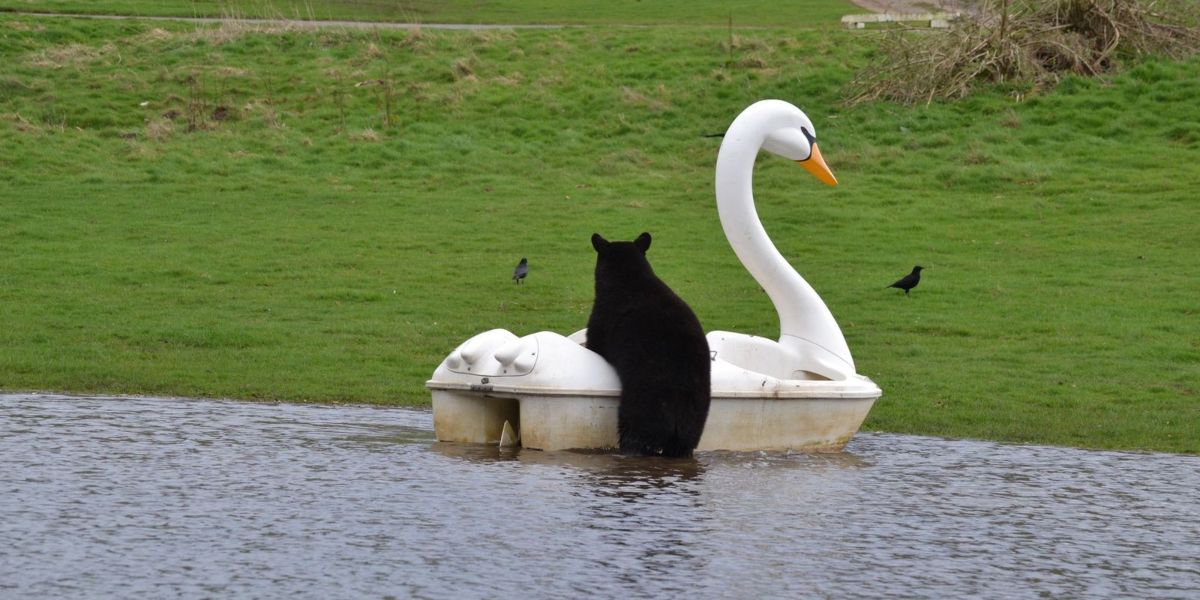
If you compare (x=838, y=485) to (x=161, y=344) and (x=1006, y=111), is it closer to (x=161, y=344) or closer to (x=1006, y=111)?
(x=161, y=344)

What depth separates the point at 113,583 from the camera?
7953mm

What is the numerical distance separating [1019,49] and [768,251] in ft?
63.5

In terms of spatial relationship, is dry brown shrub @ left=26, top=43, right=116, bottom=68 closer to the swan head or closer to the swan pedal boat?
the swan head

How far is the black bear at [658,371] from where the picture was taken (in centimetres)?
1129

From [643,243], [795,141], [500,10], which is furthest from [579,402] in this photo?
[500,10]

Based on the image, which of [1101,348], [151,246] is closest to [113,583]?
[1101,348]

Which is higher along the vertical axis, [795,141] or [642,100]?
[642,100]

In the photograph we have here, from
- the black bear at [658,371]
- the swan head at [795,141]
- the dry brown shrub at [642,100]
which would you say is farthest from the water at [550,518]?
the dry brown shrub at [642,100]

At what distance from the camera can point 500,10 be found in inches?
1975

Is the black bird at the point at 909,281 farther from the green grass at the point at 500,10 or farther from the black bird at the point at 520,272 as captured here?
the green grass at the point at 500,10

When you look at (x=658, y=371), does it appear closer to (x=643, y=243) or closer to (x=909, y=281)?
(x=643, y=243)

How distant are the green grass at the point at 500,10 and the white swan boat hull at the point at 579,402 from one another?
32.2 m

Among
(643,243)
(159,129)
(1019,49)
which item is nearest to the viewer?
(643,243)

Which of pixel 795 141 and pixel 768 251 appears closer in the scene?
pixel 768 251
